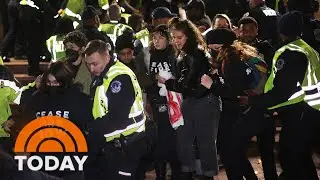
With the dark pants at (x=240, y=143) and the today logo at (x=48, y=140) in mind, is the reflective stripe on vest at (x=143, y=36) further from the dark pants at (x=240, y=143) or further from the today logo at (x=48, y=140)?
the today logo at (x=48, y=140)

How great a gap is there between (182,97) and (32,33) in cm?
437

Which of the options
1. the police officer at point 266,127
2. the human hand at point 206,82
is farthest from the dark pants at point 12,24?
the human hand at point 206,82

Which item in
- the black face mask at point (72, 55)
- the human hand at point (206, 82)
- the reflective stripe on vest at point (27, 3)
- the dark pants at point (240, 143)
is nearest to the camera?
the human hand at point (206, 82)

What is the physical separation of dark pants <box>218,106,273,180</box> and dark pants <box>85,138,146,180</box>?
129 cm

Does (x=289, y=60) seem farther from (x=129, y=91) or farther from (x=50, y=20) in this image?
(x=50, y=20)

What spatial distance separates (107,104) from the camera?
19.8 feet

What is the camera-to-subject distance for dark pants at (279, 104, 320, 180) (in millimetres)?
6844

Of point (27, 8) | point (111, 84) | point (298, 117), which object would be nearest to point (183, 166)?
point (298, 117)

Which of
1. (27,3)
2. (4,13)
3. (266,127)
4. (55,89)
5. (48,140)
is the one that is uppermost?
(27,3)

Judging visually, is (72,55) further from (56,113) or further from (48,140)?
(48,140)

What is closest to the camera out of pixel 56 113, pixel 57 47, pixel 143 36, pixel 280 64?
pixel 56 113

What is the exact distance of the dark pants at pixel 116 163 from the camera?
6.07 metres

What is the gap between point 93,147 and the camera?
5.95m

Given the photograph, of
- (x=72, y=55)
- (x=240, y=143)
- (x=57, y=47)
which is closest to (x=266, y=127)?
(x=240, y=143)
